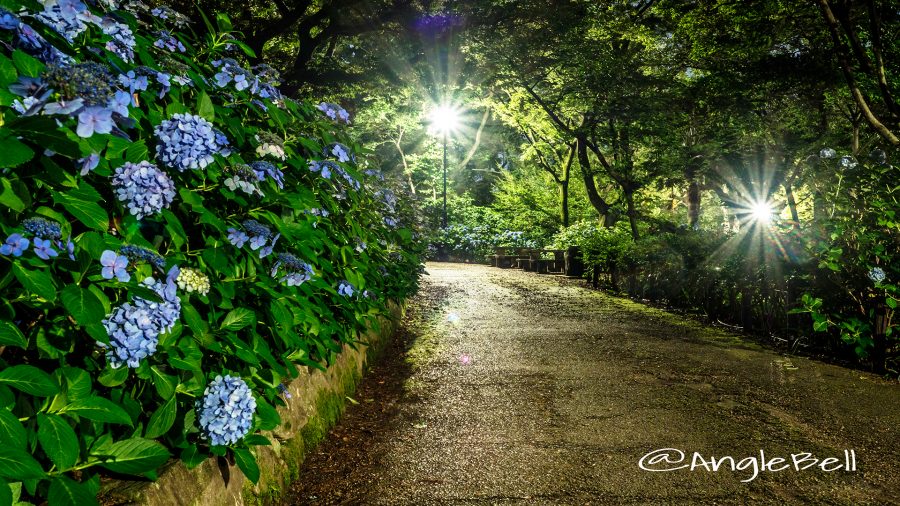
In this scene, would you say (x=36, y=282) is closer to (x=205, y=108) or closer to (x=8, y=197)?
(x=8, y=197)

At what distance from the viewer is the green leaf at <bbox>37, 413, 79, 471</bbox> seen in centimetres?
124

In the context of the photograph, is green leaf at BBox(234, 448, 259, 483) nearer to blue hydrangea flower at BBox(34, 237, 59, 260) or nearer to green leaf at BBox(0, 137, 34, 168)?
blue hydrangea flower at BBox(34, 237, 59, 260)

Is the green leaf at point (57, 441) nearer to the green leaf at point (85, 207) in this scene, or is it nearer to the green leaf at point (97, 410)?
the green leaf at point (97, 410)

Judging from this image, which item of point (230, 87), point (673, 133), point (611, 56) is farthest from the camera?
point (673, 133)

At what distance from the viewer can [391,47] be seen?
1057 centimetres

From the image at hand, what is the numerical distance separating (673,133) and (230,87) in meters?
15.6

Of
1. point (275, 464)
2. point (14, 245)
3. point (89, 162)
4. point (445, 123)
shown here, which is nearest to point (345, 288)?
point (275, 464)

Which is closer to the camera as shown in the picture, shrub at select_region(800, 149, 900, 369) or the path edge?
the path edge

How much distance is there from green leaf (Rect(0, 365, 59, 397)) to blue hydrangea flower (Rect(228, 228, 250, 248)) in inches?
32.1

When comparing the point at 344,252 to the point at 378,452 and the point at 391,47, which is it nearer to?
the point at 378,452

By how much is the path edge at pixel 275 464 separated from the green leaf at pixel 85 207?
912 mm

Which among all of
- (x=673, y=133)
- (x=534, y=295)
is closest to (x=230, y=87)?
(x=534, y=295)

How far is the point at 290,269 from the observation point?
2307 mm

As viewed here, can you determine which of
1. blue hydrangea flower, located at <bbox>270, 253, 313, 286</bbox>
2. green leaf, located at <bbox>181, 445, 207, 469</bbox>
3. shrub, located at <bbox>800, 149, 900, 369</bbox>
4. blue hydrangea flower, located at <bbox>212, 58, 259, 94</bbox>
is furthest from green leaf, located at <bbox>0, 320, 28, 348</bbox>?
shrub, located at <bbox>800, 149, 900, 369</bbox>
